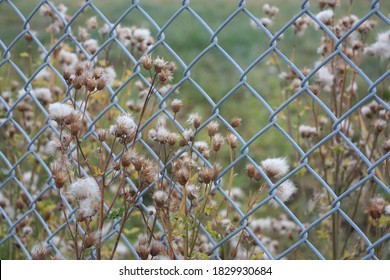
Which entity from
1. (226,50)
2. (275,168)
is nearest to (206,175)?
(275,168)

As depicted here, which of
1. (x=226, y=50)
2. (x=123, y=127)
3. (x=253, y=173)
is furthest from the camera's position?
(x=226, y=50)

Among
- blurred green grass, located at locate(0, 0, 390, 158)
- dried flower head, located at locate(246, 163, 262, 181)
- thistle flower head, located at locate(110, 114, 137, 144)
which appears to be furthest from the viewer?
blurred green grass, located at locate(0, 0, 390, 158)

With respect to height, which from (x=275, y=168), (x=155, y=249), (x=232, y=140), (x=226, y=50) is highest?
(x=226, y=50)

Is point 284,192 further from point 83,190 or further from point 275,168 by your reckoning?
point 83,190

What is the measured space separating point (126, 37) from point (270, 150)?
1500 mm

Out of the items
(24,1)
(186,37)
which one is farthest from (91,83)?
(24,1)

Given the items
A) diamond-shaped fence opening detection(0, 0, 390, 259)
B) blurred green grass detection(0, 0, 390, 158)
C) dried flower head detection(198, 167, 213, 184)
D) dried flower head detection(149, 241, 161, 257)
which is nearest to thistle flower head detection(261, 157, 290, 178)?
diamond-shaped fence opening detection(0, 0, 390, 259)

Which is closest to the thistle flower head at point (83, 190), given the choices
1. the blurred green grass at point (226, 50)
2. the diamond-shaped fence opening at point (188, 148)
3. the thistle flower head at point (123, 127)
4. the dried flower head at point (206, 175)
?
the diamond-shaped fence opening at point (188, 148)

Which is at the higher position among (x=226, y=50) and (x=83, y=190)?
(x=226, y=50)

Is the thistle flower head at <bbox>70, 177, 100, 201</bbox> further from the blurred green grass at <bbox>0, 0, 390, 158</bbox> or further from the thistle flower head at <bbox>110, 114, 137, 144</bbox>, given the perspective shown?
the blurred green grass at <bbox>0, 0, 390, 158</bbox>

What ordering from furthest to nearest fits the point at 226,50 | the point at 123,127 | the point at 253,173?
the point at 226,50 → the point at 253,173 → the point at 123,127

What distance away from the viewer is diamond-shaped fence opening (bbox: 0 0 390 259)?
1.20 metres

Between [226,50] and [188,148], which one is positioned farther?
[226,50]

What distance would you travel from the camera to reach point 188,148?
4.43 ft
